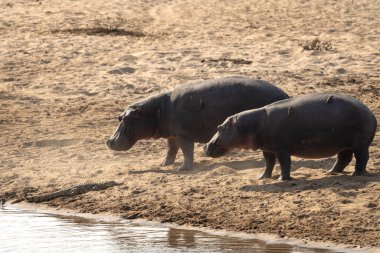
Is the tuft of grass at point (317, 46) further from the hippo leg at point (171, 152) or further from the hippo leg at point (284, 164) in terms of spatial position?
the hippo leg at point (284, 164)

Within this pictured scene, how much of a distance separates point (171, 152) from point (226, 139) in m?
1.74

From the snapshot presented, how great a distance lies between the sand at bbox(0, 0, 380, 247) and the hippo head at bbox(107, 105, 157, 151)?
27 cm

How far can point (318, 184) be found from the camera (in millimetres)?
11703

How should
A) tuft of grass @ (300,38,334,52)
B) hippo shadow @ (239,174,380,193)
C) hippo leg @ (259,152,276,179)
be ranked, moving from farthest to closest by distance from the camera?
tuft of grass @ (300,38,334,52), hippo leg @ (259,152,276,179), hippo shadow @ (239,174,380,193)

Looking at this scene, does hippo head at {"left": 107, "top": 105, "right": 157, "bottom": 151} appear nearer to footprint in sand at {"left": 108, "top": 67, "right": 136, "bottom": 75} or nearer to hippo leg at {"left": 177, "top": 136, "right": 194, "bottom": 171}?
hippo leg at {"left": 177, "top": 136, "right": 194, "bottom": 171}

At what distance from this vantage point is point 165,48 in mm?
20062

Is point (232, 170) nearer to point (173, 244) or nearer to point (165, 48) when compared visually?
point (173, 244)

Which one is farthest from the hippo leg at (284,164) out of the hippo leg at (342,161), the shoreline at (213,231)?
the shoreline at (213,231)

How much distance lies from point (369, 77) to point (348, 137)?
245 inches

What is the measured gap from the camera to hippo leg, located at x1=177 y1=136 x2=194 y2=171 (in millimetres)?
13398

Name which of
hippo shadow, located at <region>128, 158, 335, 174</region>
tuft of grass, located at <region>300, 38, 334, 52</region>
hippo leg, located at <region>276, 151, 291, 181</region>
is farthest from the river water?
tuft of grass, located at <region>300, 38, 334, 52</region>

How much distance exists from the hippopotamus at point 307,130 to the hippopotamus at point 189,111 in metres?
0.99

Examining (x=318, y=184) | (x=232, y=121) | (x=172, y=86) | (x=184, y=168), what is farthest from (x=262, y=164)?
(x=172, y=86)

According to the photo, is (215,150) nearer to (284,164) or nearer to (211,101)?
(284,164)
